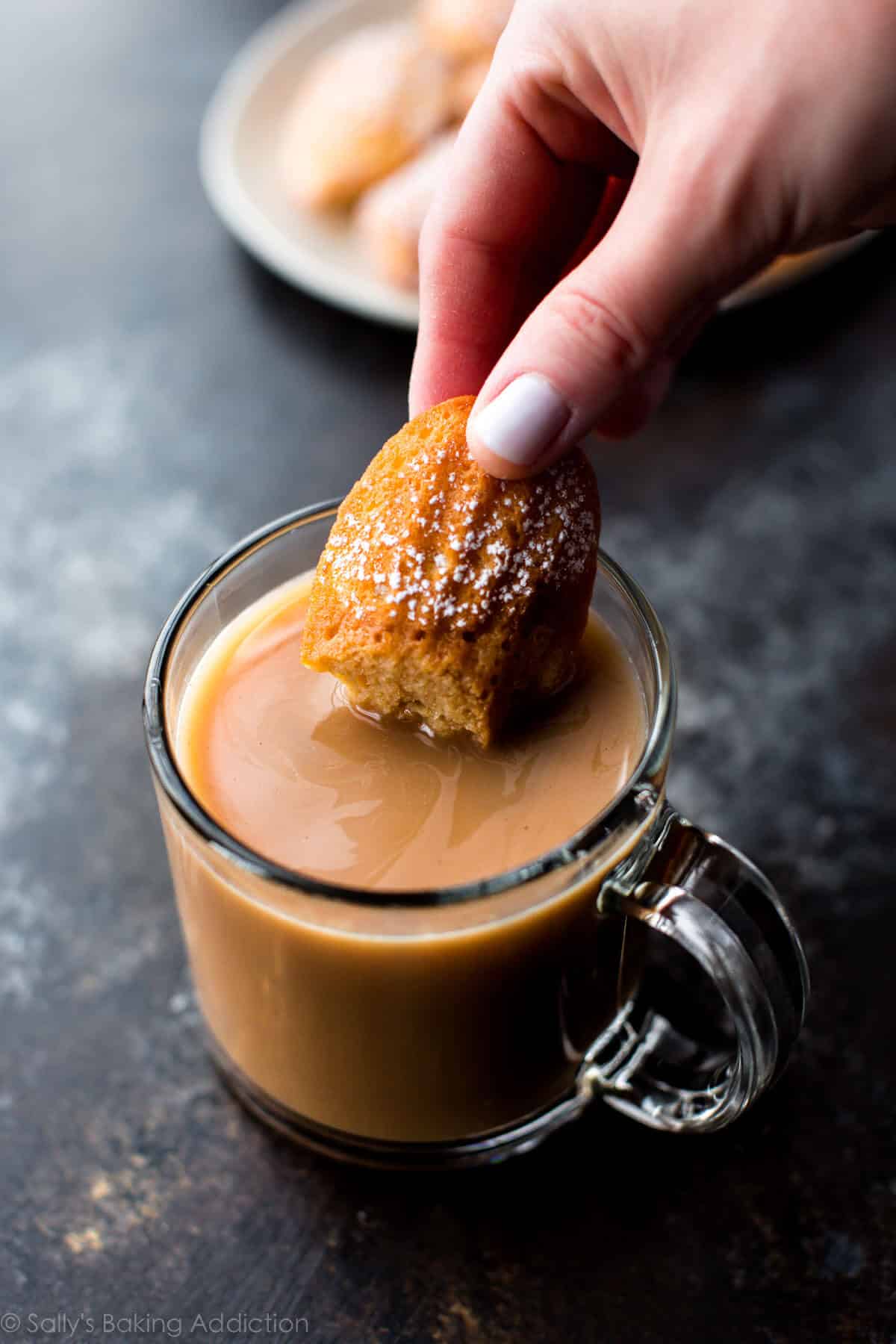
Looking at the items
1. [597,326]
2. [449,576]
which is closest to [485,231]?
[597,326]

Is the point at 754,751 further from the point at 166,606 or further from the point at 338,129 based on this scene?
the point at 338,129

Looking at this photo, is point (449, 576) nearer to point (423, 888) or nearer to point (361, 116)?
point (423, 888)

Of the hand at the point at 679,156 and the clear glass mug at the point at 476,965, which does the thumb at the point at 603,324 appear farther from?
the clear glass mug at the point at 476,965

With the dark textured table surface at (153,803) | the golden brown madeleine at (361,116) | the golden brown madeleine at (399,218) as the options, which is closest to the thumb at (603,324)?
the dark textured table surface at (153,803)

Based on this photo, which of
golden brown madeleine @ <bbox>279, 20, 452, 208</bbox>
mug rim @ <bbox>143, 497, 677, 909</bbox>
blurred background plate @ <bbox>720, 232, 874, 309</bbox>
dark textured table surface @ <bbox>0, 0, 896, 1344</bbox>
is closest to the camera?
mug rim @ <bbox>143, 497, 677, 909</bbox>

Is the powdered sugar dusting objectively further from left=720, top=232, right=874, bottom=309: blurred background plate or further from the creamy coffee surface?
left=720, top=232, right=874, bottom=309: blurred background plate

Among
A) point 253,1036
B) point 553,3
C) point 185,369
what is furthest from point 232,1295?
point 185,369

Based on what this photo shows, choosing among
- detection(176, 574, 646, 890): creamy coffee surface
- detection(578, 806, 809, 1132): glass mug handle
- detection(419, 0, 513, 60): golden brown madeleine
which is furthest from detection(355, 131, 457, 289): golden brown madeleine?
detection(578, 806, 809, 1132): glass mug handle
